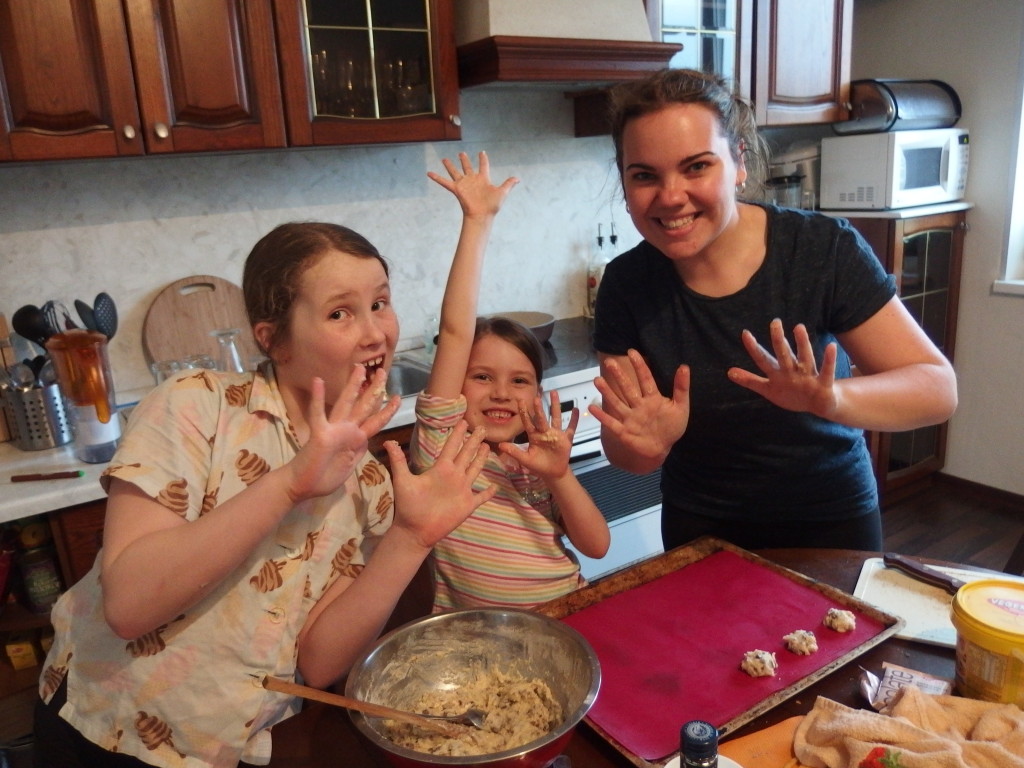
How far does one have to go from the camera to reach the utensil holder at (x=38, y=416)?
6.08 feet

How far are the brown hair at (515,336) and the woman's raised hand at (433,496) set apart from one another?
0.44 m

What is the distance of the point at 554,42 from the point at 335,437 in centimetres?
169

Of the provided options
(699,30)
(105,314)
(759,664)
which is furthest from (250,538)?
(699,30)

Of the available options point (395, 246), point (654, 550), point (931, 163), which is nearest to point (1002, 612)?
point (654, 550)

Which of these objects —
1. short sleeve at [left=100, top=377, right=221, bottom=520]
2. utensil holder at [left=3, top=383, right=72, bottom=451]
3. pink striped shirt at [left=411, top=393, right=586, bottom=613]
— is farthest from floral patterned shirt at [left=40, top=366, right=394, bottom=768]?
utensil holder at [left=3, top=383, right=72, bottom=451]

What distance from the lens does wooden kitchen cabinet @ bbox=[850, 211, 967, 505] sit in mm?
3045

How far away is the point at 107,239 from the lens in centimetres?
215

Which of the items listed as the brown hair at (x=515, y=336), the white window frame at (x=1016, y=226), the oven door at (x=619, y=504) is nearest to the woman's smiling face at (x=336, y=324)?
the brown hair at (x=515, y=336)

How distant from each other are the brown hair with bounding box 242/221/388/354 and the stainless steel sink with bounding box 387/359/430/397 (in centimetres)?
130

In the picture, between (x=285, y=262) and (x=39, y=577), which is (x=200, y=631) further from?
(x=39, y=577)

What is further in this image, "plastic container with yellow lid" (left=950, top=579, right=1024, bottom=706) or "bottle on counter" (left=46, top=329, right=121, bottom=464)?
"bottle on counter" (left=46, top=329, right=121, bottom=464)

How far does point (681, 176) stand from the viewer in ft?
4.14

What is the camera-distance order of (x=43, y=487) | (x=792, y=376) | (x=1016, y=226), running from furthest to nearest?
(x=1016, y=226) → (x=43, y=487) → (x=792, y=376)

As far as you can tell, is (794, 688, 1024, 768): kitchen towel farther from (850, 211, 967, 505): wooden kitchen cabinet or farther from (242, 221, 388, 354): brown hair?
(850, 211, 967, 505): wooden kitchen cabinet
